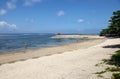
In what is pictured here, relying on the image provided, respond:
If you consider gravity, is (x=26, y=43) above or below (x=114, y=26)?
below

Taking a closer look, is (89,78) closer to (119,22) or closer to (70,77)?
(70,77)

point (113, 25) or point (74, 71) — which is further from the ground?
point (113, 25)

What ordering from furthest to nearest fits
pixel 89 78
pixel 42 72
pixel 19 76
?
pixel 42 72 → pixel 19 76 → pixel 89 78

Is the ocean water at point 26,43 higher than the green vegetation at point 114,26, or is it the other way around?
the green vegetation at point 114,26

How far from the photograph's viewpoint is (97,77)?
11.1m

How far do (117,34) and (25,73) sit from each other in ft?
55.8

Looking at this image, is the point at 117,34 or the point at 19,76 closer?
the point at 19,76

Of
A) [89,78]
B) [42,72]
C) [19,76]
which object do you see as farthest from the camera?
[42,72]

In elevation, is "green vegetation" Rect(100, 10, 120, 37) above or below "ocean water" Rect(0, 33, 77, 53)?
above

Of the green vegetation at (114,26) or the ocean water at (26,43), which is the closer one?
the green vegetation at (114,26)

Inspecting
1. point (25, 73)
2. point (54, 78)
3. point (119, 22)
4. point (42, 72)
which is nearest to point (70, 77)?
point (54, 78)

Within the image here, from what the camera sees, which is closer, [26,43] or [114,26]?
[114,26]

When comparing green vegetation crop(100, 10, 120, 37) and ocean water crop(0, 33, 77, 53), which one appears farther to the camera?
ocean water crop(0, 33, 77, 53)

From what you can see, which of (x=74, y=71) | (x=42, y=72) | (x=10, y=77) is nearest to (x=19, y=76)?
(x=10, y=77)
